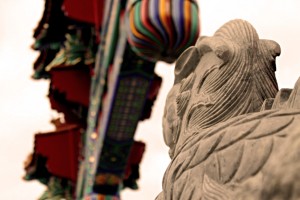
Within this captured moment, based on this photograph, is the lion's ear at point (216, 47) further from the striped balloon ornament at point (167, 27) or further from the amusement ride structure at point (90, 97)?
the amusement ride structure at point (90, 97)

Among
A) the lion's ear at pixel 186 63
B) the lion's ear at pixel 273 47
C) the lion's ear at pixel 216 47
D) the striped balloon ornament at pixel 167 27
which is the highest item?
the lion's ear at pixel 273 47

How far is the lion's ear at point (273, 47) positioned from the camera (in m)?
1.46

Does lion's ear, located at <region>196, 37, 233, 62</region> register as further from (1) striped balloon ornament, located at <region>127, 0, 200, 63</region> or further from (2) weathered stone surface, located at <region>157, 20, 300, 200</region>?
(1) striped balloon ornament, located at <region>127, 0, 200, 63</region>

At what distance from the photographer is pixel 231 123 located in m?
1.25

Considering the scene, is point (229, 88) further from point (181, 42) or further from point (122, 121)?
point (122, 121)

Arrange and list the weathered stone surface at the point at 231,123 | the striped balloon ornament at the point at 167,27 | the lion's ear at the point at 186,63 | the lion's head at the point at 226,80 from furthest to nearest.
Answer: the striped balloon ornament at the point at 167,27 < the lion's ear at the point at 186,63 < the lion's head at the point at 226,80 < the weathered stone surface at the point at 231,123

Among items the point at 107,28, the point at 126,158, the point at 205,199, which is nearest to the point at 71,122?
the point at 126,158

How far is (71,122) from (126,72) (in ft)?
4.79

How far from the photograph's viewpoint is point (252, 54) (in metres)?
1.43

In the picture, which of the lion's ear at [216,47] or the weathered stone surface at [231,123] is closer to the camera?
the weathered stone surface at [231,123]

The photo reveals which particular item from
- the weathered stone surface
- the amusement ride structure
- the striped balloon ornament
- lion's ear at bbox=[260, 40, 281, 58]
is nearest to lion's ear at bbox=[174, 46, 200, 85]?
Result: the weathered stone surface

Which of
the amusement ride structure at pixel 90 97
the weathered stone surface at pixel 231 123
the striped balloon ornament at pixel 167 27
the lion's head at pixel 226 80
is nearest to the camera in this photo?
the weathered stone surface at pixel 231 123

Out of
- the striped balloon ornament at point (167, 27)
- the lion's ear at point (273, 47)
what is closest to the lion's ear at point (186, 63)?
the lion's ear at point (273, 47)

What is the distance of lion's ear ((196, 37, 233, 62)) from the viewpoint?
4.68 feet
